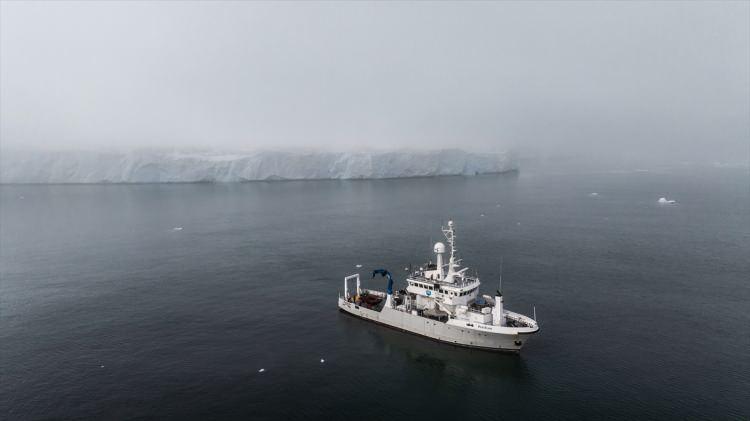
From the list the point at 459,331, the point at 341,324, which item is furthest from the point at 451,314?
the point at 341,324

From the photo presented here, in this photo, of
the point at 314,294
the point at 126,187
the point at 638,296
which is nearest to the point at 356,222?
the point at 314,294

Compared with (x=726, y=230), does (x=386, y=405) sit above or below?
below

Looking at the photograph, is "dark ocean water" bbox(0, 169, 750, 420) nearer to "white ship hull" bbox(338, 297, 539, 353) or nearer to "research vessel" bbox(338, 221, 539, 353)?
"white ship hull" bbox(338, 297, 539, 353)

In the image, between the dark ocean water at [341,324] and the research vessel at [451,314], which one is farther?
the research vessel at [451,314]

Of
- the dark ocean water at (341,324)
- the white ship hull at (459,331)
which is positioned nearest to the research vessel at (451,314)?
the white ship hull at (459,331)

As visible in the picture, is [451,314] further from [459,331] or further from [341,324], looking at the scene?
[341,324]

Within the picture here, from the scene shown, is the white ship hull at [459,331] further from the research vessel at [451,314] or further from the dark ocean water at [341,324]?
the dark ocean water at [341,324]

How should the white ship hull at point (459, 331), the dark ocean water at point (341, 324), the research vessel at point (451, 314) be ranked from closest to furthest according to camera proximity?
the dark ocean water at point (341, 324)
the white ship hull at point (459, 331)
the research vessel at point (451, 314)

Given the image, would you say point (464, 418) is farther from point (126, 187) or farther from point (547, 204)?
point (126, 187)
